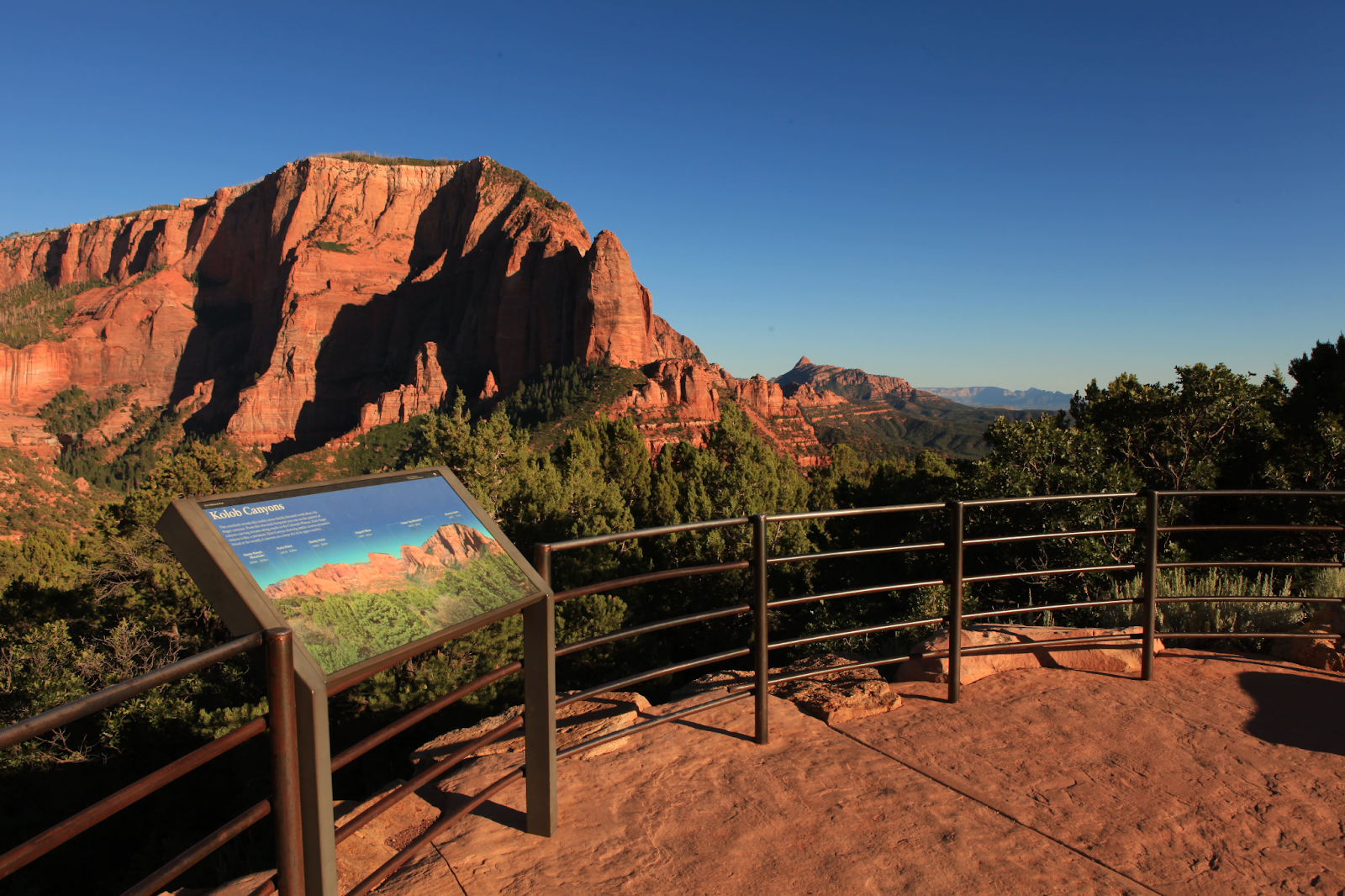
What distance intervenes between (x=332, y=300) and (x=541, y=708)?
131764 millimetres

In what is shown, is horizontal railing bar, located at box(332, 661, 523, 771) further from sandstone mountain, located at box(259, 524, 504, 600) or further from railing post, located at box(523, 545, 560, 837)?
sandstone mountain, located at box(259, 524, 504, 600)

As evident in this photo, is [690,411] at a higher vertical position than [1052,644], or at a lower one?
higher

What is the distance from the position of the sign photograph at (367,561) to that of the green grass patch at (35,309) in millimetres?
155366

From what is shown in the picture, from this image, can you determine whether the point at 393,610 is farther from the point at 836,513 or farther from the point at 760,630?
the point at 836,513

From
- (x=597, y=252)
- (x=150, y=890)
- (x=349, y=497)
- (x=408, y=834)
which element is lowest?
(x=408, y=834)

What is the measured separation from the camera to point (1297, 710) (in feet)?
14.1

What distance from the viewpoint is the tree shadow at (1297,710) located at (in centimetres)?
394

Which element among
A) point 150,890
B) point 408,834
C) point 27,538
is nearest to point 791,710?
point 408,834

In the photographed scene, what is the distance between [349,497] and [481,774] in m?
2.04

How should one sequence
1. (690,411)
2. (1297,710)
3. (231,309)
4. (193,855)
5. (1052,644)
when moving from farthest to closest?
1. (231,309)
2. (690,411)
3. (1052,644)
4. (1297,710)
5. (193,855)

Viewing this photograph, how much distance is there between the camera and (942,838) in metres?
3.04

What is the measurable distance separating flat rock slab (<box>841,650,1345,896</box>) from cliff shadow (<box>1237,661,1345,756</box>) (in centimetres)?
1

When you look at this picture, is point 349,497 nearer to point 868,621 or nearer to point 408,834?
point 408,834

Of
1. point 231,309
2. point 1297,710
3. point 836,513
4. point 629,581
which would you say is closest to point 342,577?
point 629,581
